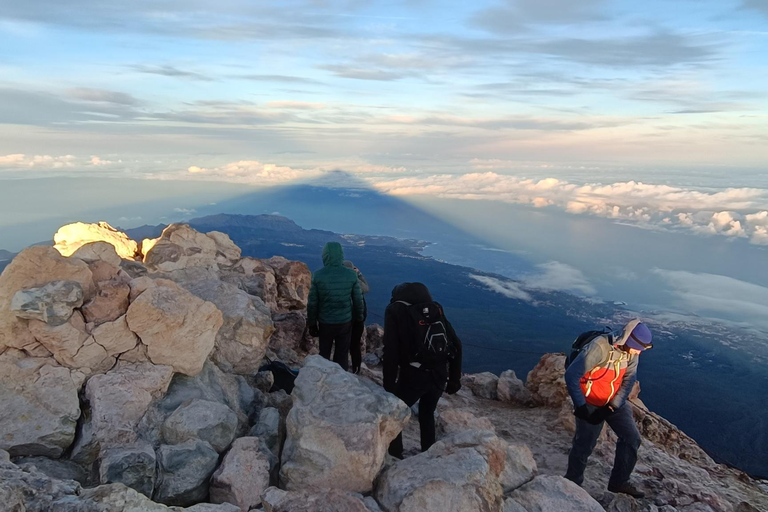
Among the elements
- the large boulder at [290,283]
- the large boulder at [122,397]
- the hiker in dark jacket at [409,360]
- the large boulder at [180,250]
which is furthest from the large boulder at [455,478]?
the large boulder at [180,250]

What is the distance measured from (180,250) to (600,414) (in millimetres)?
13144

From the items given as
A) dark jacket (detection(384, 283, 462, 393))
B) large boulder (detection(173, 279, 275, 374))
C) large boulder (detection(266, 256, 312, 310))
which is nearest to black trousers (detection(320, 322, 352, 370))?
large boulder (detection(173, 279, 275, 374))

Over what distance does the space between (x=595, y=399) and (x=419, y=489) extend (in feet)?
10.2

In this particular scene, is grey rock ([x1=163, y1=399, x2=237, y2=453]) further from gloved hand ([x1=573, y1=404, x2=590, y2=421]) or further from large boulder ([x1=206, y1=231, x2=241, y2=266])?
large boulder ([x1=206, y1=231, x2=241, y2=266])

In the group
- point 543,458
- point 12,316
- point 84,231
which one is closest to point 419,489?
point 543,458

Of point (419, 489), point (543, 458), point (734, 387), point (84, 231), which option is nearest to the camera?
point (419, 489)

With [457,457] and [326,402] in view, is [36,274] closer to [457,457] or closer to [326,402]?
[326,402]

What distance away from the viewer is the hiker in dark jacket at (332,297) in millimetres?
9711

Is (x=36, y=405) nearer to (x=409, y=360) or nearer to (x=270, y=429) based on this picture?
(x=270, y=429)

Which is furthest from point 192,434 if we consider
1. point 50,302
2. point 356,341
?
point 356,341

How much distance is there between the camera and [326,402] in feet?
24.3

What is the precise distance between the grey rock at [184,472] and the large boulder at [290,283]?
9.28 m

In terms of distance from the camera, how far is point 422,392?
24.8ft

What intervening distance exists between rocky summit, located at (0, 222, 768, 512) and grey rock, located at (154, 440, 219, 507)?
0.02 metres
